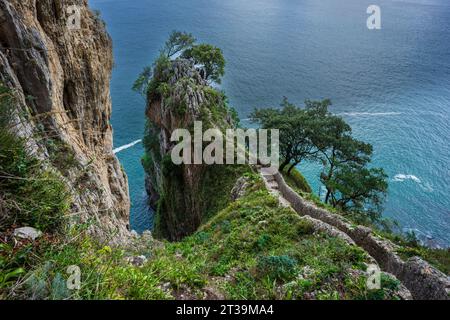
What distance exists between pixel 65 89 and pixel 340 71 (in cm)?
8205

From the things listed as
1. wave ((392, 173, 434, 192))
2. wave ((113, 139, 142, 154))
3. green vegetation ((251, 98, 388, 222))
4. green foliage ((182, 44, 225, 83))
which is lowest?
wave ((392, 173, 434, 192))

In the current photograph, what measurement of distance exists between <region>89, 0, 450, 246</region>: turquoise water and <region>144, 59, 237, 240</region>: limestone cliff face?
18616 millimetres

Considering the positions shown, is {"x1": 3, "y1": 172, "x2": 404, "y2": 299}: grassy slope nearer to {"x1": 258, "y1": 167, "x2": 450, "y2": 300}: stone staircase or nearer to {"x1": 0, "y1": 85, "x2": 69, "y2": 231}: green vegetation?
{"x1": 0, "y1": 85, "x2": 69, "y2": 231}: green vegetation

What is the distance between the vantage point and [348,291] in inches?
281

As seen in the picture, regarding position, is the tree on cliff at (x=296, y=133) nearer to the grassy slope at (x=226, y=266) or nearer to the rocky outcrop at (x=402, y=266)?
the grassy slope at (x=226, y=266)

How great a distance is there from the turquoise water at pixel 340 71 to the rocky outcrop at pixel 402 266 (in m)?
33.0

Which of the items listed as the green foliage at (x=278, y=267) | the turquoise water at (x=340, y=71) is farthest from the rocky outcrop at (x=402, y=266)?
the turquoise water at (x=340, y=71)

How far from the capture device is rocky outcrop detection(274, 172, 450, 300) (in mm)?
7599

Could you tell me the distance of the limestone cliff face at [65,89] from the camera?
29.3 ft

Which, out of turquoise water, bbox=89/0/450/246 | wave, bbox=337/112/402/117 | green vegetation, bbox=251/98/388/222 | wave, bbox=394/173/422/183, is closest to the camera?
green vegetation, bbox=251/98/388/222

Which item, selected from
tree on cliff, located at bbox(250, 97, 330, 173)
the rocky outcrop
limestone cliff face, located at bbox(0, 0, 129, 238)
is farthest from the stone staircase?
tree on cliff, located at bbox(250, 97, 330, 173)

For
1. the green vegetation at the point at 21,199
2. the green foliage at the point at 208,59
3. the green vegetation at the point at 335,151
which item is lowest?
the green vegetation at the point at 335,151
